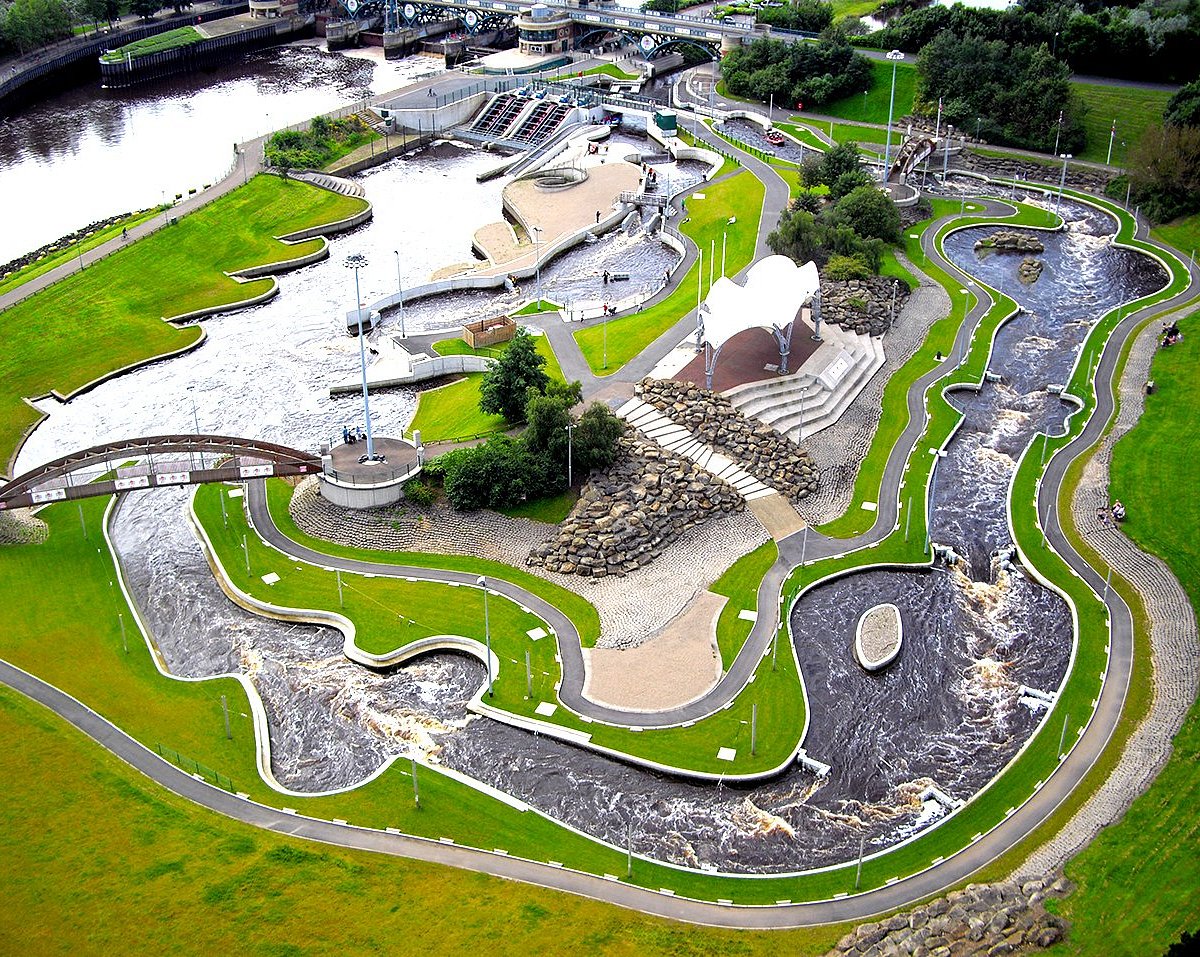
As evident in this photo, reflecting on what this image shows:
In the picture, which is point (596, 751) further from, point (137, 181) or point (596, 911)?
point (137, 181)

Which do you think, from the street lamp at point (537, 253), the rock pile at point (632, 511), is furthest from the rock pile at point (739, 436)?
the street lamp at point (537, 253)

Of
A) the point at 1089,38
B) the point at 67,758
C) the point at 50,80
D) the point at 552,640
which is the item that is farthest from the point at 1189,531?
the point at 50,80

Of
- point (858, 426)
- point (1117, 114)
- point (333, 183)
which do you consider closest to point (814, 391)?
point (858, 426)

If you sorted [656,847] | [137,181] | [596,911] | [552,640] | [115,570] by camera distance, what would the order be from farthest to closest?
[137,181] → [115,570] → [552,640] → [656,847] → [596,911]

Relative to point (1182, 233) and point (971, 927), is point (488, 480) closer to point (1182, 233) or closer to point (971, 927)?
point (971, 927)

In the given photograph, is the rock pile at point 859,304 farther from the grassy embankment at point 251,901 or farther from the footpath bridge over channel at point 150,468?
the grassy embankment at point 251,901

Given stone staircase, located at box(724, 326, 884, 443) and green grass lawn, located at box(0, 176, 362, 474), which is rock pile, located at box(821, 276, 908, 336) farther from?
green grass lawn, located at box(0, 176, 362, 474)
